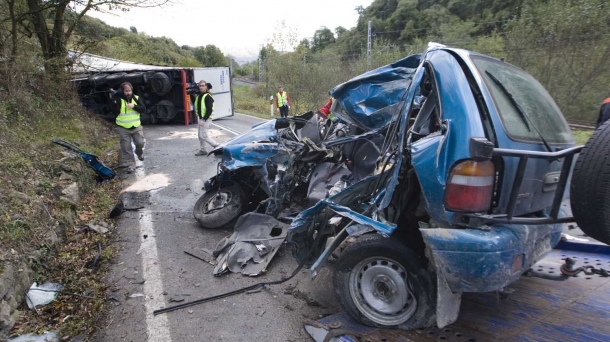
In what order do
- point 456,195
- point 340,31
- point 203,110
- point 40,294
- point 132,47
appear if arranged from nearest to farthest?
1. point 456,195
2. point 40,294
3. point 203,110
4. point 132,47
5. point 340,31

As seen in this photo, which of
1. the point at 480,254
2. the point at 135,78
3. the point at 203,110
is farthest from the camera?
the point at 135,78

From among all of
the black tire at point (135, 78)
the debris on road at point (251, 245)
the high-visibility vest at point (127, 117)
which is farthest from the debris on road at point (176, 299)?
the black tire at point (135, 78)

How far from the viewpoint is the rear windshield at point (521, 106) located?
7.84ft

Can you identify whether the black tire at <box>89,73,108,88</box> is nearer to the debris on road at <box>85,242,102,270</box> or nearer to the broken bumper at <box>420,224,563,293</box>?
the debris on road at <box>85,242,102,270</box>

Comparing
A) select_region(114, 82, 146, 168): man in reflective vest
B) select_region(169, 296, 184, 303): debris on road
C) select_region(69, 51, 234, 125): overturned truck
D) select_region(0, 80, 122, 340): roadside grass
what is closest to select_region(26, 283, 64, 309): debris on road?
select_region(0, 80, 122, 340): roadside grass

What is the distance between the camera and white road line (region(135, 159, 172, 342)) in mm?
2852

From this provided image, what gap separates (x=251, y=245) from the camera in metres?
4.02

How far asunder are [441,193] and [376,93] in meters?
1.66

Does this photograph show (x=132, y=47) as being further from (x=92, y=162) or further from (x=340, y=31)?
(x=340, y=31)

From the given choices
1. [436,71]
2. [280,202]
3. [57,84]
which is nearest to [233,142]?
[280,202]

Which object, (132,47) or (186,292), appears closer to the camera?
(186,292)

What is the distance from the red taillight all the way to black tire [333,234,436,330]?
58 cm

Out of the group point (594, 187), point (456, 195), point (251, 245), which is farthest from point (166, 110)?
point (594, 187)

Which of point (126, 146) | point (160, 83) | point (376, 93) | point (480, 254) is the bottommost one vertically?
point (126, 146)
